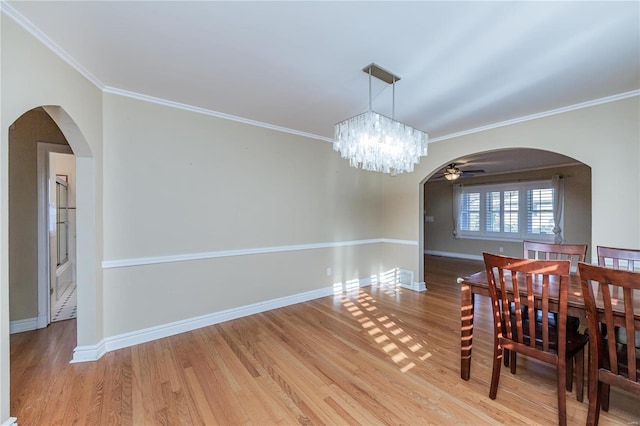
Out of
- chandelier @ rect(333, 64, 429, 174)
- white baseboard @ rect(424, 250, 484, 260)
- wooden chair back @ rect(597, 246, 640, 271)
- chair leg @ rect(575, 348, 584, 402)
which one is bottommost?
white baseboard @ rect(424, 250, 484, 260)

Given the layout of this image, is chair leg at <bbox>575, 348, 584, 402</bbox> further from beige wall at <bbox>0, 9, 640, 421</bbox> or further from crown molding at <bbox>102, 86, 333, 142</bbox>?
crown molding at <bbox>102, 86, 333, 142</bbox>

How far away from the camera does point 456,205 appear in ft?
24.8

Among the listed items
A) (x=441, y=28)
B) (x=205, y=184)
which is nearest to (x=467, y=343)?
(x=441, y=28)

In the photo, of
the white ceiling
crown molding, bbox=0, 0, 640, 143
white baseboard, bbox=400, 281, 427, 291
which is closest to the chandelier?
the white ceiling

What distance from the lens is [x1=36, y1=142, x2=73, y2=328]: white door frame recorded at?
9.30 ft

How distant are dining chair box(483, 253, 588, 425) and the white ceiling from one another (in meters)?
1.49

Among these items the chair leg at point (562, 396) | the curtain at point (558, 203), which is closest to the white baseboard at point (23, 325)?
the chair leg at point (562, 396)

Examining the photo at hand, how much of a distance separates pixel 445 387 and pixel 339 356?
0.87m

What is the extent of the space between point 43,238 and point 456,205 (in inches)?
332

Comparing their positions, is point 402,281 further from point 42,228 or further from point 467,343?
point 42,228

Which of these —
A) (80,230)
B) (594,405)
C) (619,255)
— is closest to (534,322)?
(594,405)

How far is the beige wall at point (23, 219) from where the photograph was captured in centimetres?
274

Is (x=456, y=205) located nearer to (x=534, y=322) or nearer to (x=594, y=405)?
(x=534, y=322)

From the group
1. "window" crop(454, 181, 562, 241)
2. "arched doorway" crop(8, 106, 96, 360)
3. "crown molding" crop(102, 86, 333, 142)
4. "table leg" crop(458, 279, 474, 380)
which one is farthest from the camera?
"window" crop(454, 181, 562, 241)
